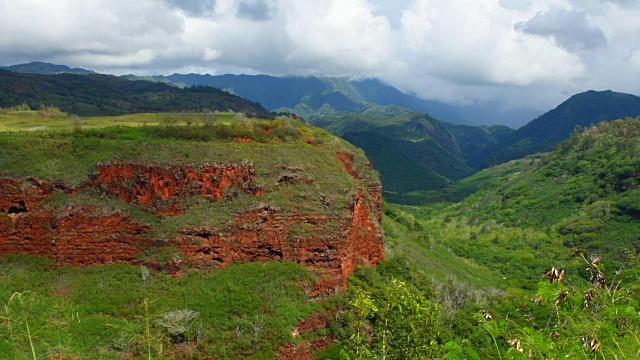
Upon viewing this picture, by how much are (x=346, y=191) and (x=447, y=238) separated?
6336cm

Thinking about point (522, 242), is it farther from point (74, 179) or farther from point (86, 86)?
point (86, 86)

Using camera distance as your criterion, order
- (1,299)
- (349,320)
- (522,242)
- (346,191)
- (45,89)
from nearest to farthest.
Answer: (1,299) < (349,320) < (346,191) < (522,242) < (45,89)

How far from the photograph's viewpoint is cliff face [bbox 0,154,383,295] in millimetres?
28031

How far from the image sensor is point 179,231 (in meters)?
29.7

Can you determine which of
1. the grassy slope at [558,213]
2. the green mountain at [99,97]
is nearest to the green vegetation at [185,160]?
the grassy slope at [558,213]

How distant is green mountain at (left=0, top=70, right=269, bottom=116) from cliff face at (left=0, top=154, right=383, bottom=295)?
78.0 meters

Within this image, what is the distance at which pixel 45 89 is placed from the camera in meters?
136

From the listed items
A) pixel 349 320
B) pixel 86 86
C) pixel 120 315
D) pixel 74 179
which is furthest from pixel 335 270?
pixel 86 86

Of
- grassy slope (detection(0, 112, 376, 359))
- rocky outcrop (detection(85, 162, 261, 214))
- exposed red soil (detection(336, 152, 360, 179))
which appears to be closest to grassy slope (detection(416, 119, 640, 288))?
exposed red soil (detection(336, 152, 360, 179))

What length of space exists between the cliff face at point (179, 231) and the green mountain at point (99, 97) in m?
78.0

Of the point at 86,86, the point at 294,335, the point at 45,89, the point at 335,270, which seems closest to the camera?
the point at 294,335

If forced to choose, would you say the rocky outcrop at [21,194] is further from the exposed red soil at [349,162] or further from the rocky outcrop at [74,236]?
the exposed red soil at [349,162]

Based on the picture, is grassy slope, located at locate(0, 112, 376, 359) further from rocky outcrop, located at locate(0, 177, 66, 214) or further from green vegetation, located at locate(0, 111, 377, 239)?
rocky outcrop, located at locate(0, 177, 66, 214)

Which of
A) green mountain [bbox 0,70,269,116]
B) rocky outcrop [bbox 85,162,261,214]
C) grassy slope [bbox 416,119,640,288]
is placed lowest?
grassy slope [bbox 416,119,640,288]
